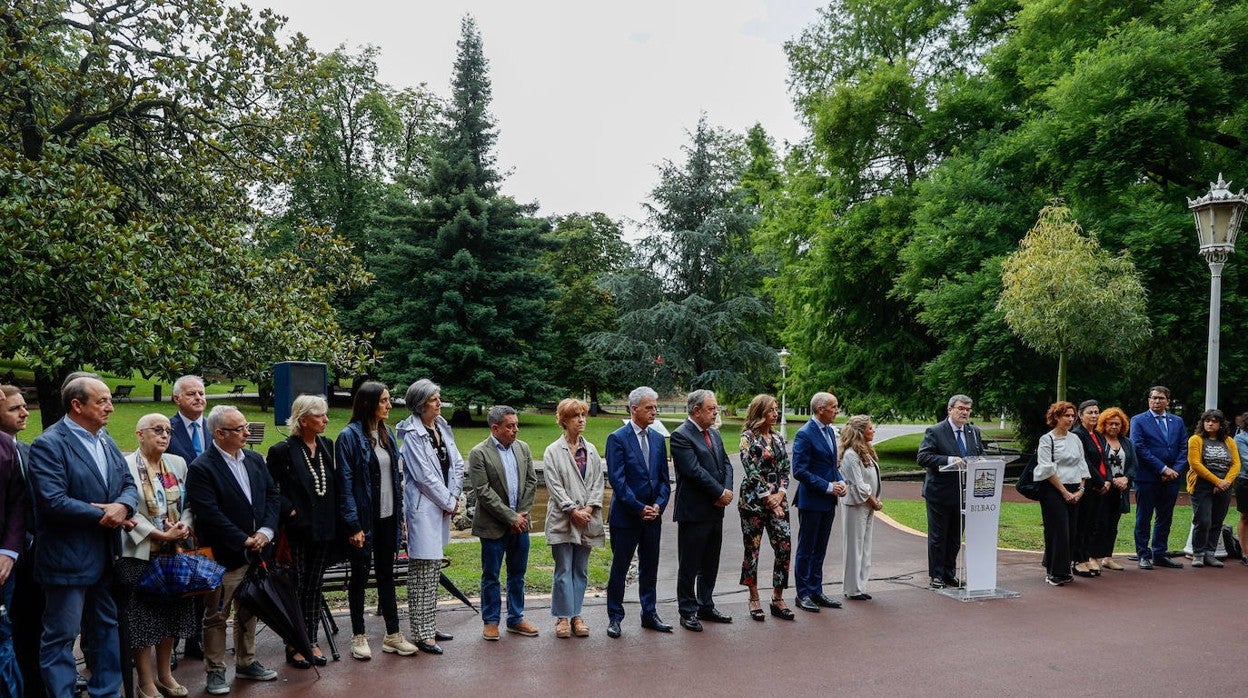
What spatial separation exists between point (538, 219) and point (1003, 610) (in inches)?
1192

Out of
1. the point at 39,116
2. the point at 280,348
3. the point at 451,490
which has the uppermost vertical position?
the point at 39,116

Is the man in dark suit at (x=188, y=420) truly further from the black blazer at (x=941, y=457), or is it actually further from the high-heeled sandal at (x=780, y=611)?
the black blazer at (x=941, y=457)

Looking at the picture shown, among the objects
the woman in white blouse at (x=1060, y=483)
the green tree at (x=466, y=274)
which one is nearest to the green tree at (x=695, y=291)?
the green tree at (x=466, y=274)

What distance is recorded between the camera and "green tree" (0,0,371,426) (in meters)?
8.98

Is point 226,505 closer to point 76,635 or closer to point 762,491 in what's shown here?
point 76,635

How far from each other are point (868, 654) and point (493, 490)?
312 centimetres

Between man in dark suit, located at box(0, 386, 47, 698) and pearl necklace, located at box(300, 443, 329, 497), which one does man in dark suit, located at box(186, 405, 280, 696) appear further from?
man in dark suit, located at box(0, 386, 47, 698)

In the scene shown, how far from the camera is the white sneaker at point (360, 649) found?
6.29m

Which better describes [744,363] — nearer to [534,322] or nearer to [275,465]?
[534,322]

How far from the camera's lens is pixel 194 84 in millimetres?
11016

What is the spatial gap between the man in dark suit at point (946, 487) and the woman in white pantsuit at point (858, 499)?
2.46 feet

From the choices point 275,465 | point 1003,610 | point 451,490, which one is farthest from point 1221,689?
point 275,465

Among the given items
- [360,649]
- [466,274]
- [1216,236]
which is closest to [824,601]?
[360,649]

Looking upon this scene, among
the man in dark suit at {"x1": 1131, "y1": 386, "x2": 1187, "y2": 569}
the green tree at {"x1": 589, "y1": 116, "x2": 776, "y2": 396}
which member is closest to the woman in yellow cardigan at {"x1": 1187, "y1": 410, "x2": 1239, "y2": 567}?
the man in dark suit at {"x1": 1131, "y1": 386, "x2": 1187, "y2": 569}
